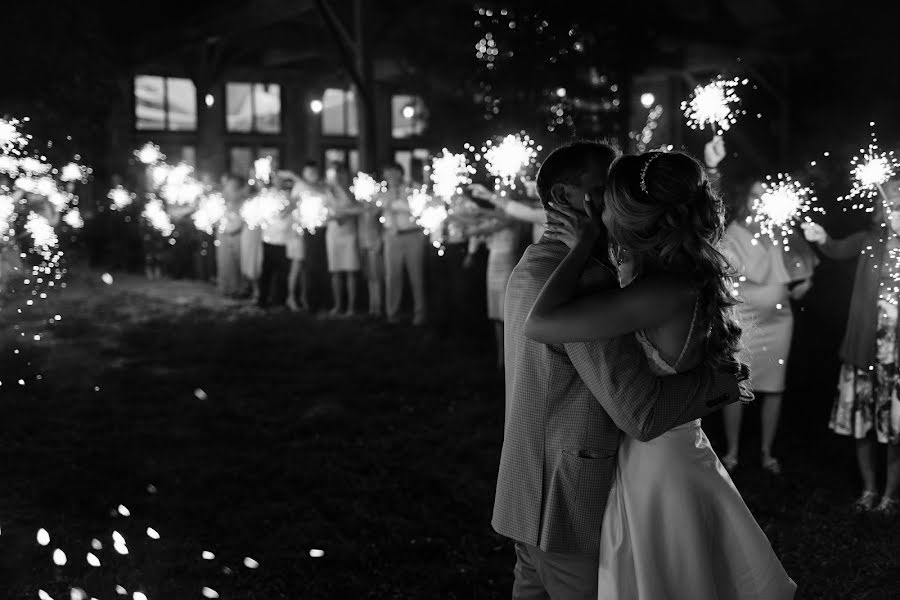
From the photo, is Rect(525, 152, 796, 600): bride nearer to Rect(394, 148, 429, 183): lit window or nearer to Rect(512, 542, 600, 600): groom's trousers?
Rect(512, 542, 600, 600): groom's trousers

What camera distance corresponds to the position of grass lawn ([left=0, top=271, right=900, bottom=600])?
4301mm

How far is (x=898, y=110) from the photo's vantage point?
16.0 metres

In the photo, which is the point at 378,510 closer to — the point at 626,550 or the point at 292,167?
the point at 626,550

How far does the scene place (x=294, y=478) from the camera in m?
5.67

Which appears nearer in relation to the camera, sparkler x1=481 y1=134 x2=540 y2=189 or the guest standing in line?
sparkler x1=481 y1=134 x2=540 y2=189

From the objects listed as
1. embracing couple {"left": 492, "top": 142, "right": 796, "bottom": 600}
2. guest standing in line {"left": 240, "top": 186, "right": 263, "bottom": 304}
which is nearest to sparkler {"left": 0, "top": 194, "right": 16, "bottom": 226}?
guest standing in line {"left": 240, "top": 186, "right": 263, "bottom": 304}

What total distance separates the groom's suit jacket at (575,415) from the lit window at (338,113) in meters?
23.3

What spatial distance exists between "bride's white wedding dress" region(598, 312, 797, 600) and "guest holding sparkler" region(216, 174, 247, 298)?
12.0m

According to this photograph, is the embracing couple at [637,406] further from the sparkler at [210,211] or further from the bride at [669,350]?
the sparkler at [210,211]

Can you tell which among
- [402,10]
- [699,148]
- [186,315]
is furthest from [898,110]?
[186,315]

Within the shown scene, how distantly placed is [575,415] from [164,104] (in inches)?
885

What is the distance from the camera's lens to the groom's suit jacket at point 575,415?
230 centimetres

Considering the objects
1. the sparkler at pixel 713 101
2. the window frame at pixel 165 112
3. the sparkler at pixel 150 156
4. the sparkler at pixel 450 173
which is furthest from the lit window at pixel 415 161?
the sparkler at pixel 713 101

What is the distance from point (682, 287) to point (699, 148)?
39.8ft
